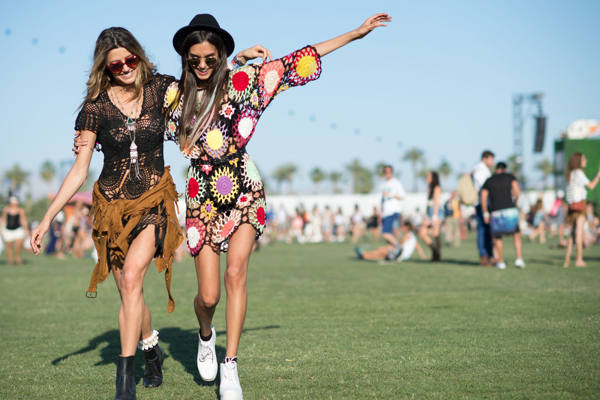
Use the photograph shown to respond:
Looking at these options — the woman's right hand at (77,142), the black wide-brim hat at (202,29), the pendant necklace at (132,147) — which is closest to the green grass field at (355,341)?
the pendant necklace at (132,147)

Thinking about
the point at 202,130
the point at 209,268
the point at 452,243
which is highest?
the point at 202,130

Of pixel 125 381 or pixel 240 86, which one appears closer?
pixel 125 381

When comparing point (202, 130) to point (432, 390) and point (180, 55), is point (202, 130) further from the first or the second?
point (432, 390)

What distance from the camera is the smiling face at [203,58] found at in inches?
162

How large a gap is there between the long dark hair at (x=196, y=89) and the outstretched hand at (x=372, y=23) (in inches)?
35.2

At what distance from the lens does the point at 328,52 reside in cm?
430

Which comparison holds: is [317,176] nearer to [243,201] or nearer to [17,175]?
[17,175]

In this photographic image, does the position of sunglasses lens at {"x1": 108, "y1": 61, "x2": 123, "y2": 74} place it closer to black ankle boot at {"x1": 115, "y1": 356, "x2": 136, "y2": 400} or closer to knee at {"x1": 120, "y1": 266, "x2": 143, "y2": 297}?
knee at {"x1": 120, "y1": 266, "x2": 143, "y2": 297}

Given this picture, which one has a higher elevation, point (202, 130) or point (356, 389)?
point (202, 130)

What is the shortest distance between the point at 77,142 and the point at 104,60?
54cm

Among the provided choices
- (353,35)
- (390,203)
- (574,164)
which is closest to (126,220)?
(353,35)

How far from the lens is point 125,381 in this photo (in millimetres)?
3822

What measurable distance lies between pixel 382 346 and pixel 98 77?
3094mm

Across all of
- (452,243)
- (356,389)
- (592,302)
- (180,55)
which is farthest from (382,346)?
(452,243)
